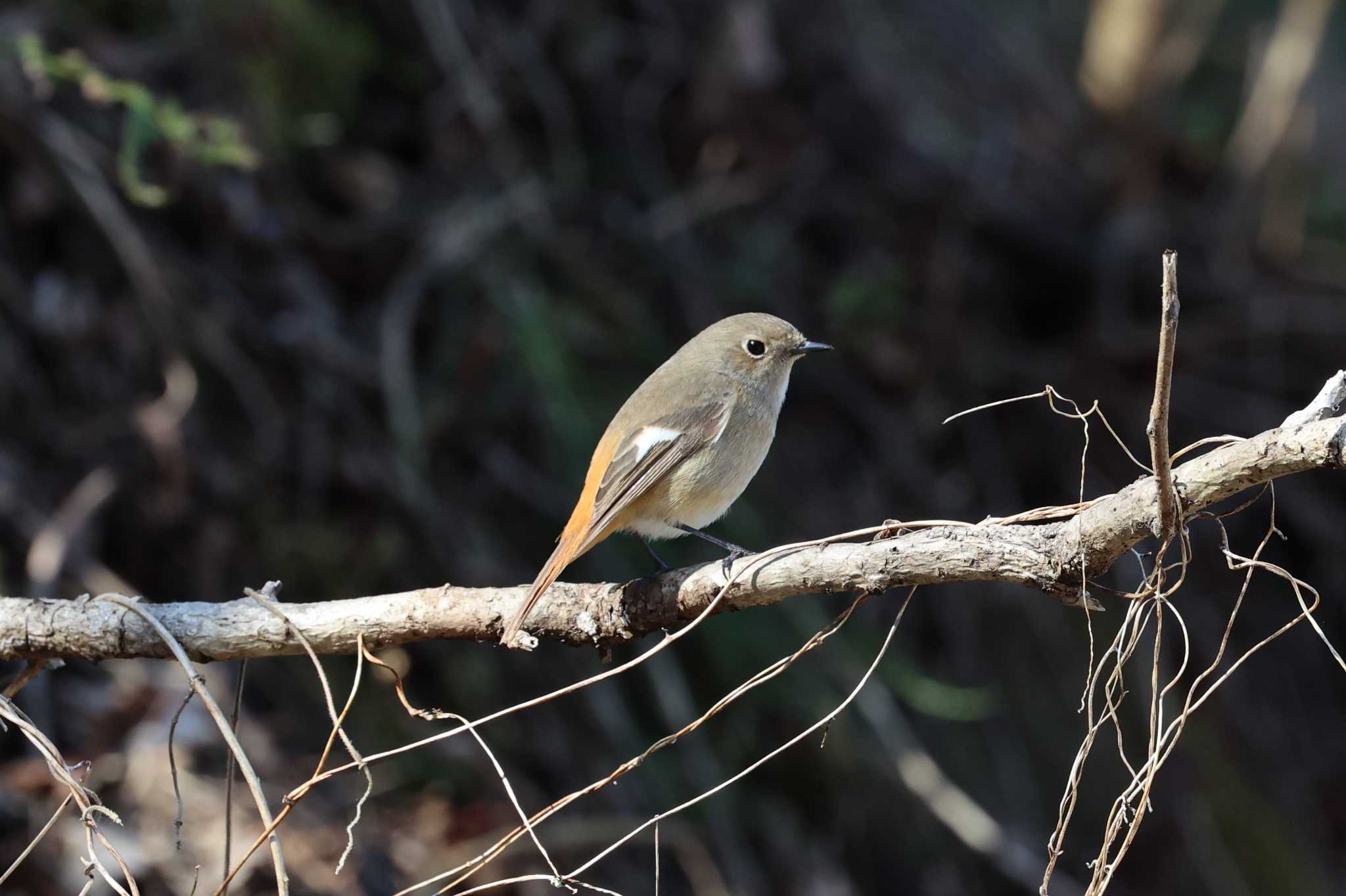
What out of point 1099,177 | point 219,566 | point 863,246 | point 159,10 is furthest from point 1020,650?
point 159,10

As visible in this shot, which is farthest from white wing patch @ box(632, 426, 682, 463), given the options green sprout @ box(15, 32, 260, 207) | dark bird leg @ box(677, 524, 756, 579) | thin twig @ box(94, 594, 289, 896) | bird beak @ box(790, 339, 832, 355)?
green sprout @ box(15, 32, 260, 207)

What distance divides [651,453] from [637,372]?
1.96 meters

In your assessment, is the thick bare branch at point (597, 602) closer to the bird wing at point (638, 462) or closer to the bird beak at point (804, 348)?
the bird wing at point (638, 462)

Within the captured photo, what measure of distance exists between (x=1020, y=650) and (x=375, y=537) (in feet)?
9.96

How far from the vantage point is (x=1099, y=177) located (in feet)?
22.3

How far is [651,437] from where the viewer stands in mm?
3311

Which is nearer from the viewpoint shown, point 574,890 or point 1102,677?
point 574,890

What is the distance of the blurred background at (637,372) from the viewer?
4.36 metres

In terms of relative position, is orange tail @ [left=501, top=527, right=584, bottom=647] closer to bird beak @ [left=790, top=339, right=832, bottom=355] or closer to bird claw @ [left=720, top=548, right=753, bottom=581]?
bird claw @ [left=720, top=548, right=753, bottom=581]

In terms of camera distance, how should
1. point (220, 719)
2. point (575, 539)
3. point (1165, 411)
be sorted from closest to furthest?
point (1165, 411)
point (220, 719)
point (575, 539)

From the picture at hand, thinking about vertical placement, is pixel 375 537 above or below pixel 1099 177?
below

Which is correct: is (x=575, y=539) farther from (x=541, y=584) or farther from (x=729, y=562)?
(x=729, y=562)

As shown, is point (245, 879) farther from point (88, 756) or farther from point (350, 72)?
point (350, 72)

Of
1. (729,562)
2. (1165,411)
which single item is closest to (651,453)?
(729,562)
